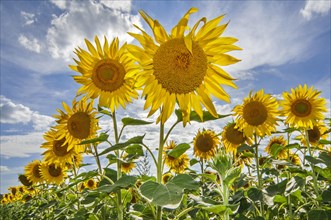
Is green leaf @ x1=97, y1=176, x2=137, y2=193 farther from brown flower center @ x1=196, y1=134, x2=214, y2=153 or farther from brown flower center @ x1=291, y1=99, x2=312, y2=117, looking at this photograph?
brown flower center @ x1=196, y1=134, x2=214, y2=153

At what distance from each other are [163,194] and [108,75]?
1707 millimetres

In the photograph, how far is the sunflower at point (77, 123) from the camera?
3896mm

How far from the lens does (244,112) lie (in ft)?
17.3

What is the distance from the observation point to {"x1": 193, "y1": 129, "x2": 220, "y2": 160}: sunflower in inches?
268

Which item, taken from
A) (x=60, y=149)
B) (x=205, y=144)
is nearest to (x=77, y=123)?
(x=60, y=149)

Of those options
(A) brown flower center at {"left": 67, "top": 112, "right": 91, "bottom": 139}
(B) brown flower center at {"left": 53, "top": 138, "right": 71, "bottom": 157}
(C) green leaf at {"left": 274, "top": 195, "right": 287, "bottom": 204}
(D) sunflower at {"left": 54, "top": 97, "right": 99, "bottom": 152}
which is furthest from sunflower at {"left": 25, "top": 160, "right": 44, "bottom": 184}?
(C) green leaf at {"left": 274, "top": 195, "right": 287, "bottom": 204}

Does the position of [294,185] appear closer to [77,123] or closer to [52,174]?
[77,123]

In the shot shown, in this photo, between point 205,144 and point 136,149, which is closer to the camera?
point 136,149

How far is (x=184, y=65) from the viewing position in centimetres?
236

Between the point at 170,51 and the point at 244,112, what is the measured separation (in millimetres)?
3206

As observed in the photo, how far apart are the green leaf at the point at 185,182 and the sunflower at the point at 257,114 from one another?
11.0 feet

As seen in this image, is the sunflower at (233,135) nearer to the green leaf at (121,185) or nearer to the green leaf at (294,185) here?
the green leaf at (294,185)

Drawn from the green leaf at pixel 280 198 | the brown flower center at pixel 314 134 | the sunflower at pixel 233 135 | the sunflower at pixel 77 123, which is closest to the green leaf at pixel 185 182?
the green leaf at pixel 280 198

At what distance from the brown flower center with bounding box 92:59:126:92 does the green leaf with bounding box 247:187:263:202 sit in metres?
1.58
